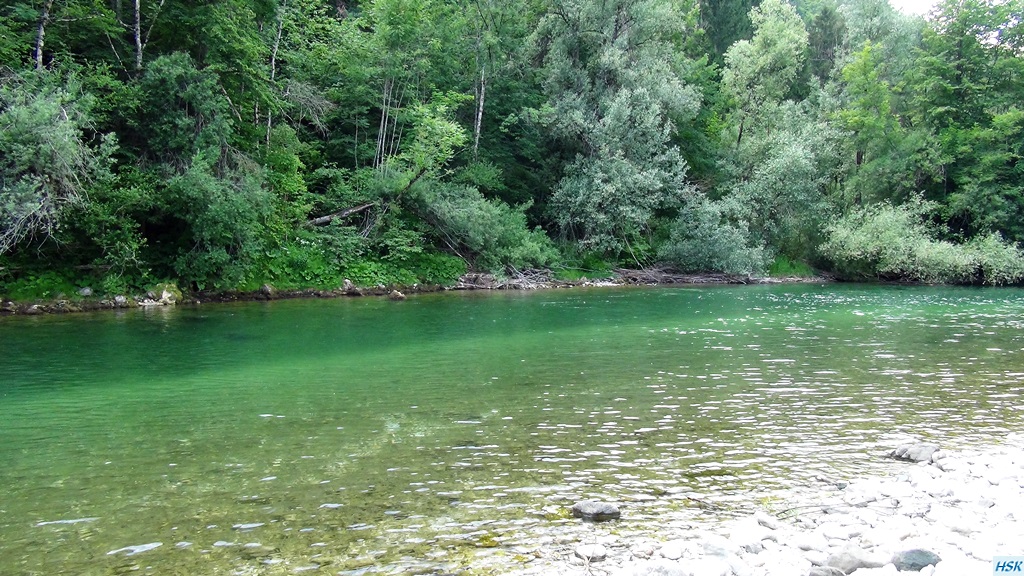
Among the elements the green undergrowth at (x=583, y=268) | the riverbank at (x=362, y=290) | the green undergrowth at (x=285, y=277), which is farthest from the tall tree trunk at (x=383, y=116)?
the green undergrowth at (x=583, y=268)

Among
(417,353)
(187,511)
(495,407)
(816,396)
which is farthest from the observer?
(417,353)

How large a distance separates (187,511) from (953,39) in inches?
2112

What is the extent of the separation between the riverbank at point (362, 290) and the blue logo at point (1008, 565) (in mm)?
22848

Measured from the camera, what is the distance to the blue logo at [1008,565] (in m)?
3.85

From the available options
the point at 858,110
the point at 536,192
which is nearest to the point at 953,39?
the point at 858,110

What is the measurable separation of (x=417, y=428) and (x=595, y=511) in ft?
11.3

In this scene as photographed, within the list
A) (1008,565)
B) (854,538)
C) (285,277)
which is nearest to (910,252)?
(285,277)

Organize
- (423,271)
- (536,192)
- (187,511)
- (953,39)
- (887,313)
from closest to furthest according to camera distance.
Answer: (187,511)
(887,313)
(423,271)
(536,192)
(953,39)

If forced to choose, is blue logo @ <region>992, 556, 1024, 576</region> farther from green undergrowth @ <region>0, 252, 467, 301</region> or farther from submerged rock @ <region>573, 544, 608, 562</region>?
green undergrowth @ <region>0, 252, 467, 301</region>

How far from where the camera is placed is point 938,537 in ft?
17.6

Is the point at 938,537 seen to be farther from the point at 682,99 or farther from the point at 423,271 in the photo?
the point at 682,99

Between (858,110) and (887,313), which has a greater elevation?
(858,110)

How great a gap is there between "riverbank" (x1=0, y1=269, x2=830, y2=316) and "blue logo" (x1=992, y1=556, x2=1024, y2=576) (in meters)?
22.8

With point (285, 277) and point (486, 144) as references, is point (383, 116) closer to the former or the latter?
point (486, 144)
